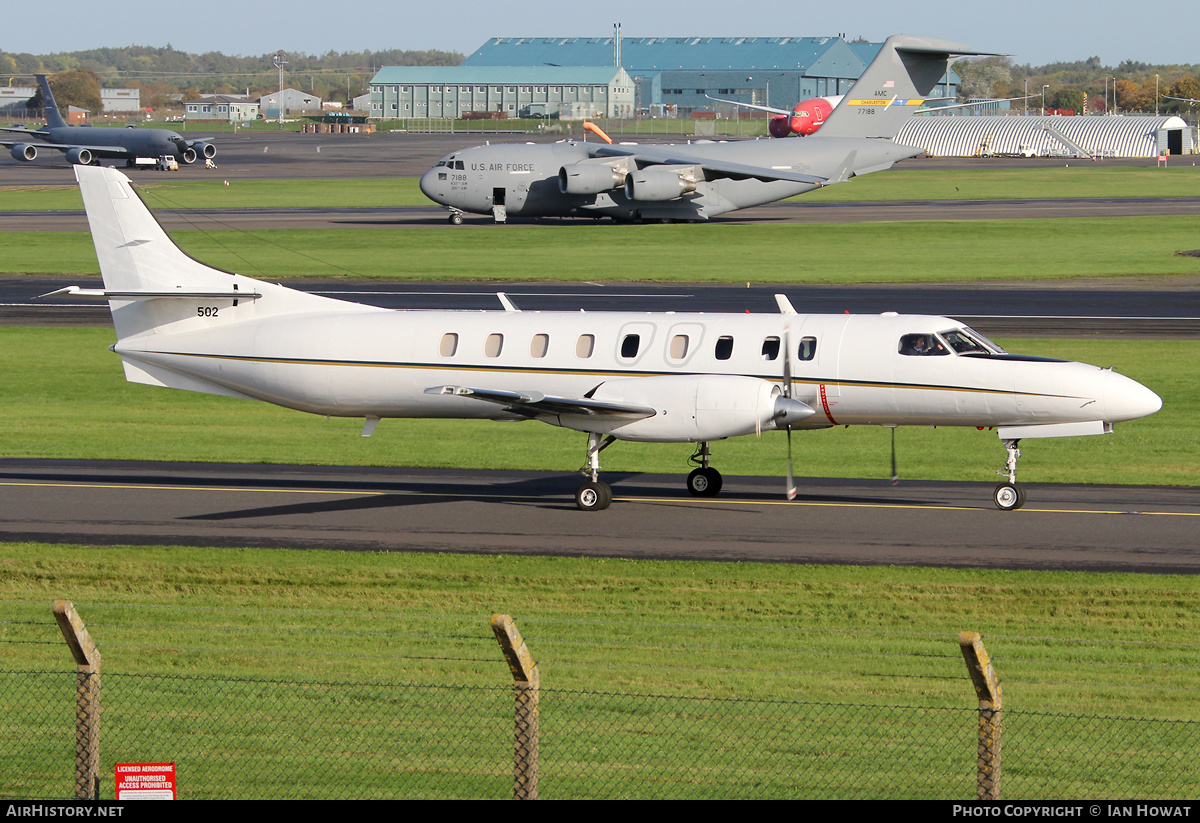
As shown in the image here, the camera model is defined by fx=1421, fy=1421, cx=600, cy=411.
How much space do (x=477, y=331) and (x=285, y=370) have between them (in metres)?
3.60

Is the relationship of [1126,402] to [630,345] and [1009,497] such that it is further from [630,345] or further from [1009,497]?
[630,345]

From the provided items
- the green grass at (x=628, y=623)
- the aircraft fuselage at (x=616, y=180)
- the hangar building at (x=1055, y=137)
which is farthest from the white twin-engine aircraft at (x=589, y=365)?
the hangar building at (x=1055, y=137)

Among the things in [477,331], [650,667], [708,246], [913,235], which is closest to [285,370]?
→ [477,331]

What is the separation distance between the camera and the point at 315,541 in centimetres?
2178

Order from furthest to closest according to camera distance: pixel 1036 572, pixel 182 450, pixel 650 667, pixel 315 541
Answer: pixel 182 450, pixel 315 541, pixel 1036 572, pixel 650 667

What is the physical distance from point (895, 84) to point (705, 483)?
52.0m

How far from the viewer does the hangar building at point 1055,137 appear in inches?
5591

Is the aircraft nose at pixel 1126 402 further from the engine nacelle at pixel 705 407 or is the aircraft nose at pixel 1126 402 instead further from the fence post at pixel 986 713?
the fence post at pixel 986 713

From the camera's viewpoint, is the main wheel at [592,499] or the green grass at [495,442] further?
the green grass at [495,442]

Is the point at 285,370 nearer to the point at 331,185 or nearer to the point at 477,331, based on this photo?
the point at 477,331

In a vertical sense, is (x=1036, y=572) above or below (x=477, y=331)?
below

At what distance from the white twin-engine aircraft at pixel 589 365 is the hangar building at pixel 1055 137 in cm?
12233

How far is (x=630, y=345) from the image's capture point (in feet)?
79.2

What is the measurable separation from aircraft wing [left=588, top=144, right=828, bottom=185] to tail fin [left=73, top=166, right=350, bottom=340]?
156 ft
